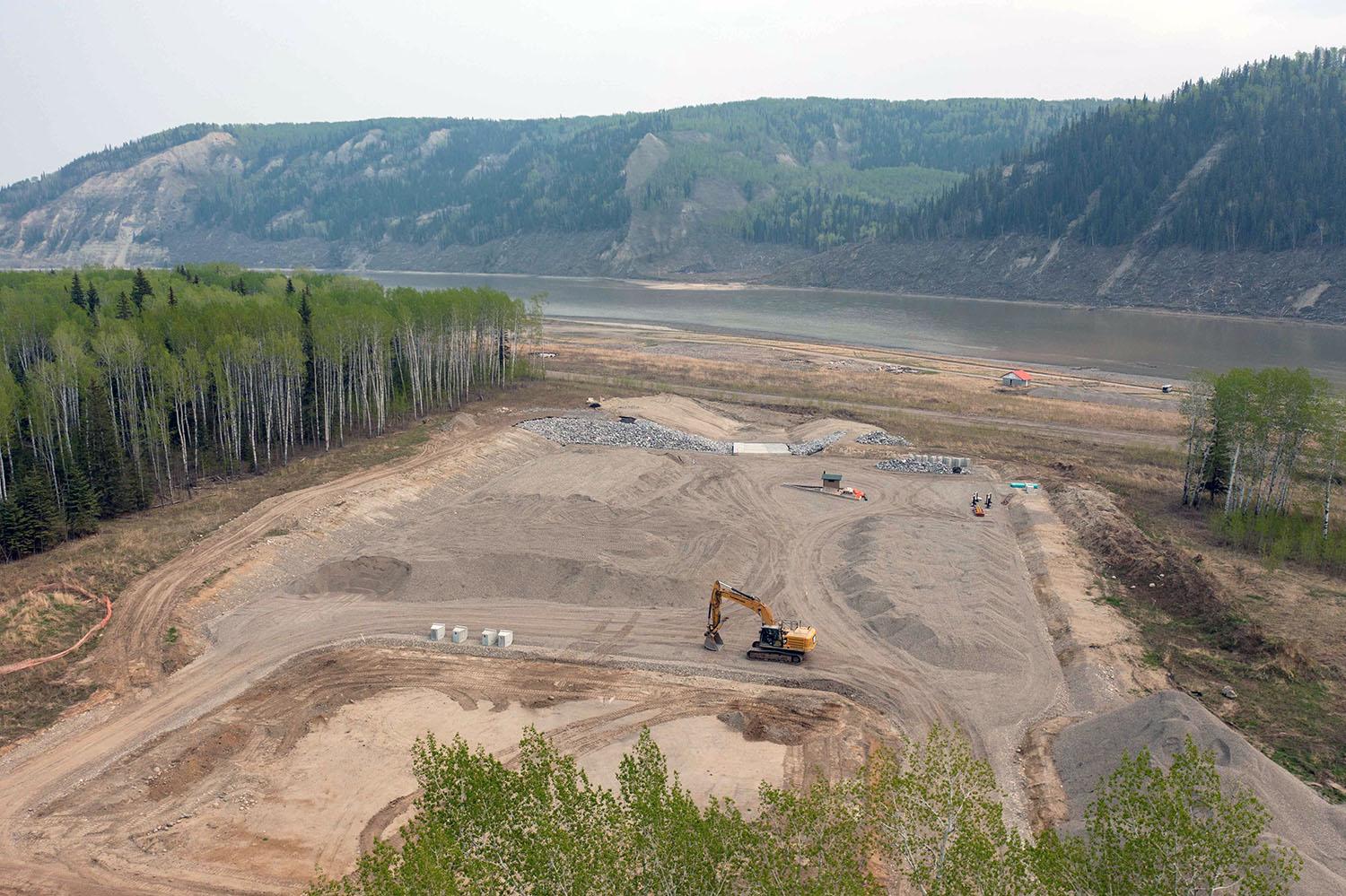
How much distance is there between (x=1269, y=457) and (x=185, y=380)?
7268 centimetres

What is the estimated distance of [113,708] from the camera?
33.4 metres

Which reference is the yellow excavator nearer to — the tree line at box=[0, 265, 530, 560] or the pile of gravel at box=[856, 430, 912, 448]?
the tree line at box=[0, 265, 530, 560]

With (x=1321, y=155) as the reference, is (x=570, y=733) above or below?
below

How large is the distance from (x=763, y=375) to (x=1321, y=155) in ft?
494

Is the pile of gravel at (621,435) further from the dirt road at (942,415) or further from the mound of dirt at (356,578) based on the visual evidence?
the mound of dirt at (356,578)

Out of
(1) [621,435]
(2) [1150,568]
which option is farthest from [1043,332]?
(2) [1150,568]

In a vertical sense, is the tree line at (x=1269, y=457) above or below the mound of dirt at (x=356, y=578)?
above

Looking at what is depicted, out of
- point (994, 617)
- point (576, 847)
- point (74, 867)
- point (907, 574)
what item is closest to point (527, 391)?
point (907, 574)

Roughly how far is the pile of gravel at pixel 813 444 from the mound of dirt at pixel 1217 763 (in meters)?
41.3

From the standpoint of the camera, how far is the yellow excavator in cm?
3800

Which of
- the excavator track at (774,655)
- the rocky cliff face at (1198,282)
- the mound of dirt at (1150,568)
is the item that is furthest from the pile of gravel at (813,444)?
the rocky cliff face at (1198,282)

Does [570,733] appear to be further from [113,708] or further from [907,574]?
[907,574]

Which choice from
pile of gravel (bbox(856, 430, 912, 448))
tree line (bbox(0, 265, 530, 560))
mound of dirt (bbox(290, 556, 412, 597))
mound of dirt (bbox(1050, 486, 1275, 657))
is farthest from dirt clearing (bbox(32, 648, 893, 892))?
pile of gravel (bbox(856, 430, 912, 448))

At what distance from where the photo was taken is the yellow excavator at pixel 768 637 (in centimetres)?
3800
